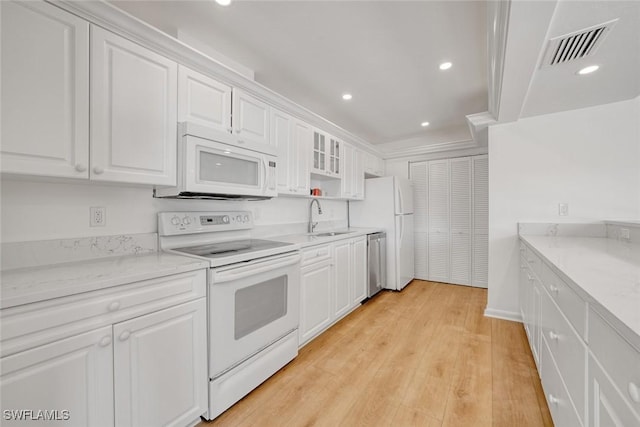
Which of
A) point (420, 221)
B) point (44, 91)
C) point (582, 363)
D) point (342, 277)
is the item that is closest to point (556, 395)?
point (582, 363)

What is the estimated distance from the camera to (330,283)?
262cm

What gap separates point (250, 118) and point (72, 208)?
51.8 inches

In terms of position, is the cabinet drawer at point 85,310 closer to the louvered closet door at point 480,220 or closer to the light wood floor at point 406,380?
the light wood floor at point 406,380

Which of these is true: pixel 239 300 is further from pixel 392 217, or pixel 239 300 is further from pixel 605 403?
pixel 392 217

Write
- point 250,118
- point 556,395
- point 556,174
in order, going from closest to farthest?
point 556,395 < point 250,118 < point 556,174

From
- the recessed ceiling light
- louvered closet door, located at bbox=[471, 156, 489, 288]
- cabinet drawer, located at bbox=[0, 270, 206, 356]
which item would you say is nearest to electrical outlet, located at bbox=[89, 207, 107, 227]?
cabinet drawer, located at bbox=[0, 270, 206, 356]

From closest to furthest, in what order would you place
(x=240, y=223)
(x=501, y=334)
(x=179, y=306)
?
1. (x=179, y=306)
2. (x=240, y=223)
3. (x=501, y=334)

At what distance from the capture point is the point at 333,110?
11.0 ft

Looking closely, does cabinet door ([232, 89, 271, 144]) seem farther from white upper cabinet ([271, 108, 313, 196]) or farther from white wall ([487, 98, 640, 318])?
white wall ([487, 98, 640, 318])

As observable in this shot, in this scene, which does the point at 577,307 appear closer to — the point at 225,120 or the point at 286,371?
the point at 286,371

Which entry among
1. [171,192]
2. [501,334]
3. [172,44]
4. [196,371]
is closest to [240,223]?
[171,192]

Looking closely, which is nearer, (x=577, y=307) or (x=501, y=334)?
(x=577, y=307)

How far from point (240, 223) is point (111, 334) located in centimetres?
130

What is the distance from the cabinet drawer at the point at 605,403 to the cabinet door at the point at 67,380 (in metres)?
1.70
